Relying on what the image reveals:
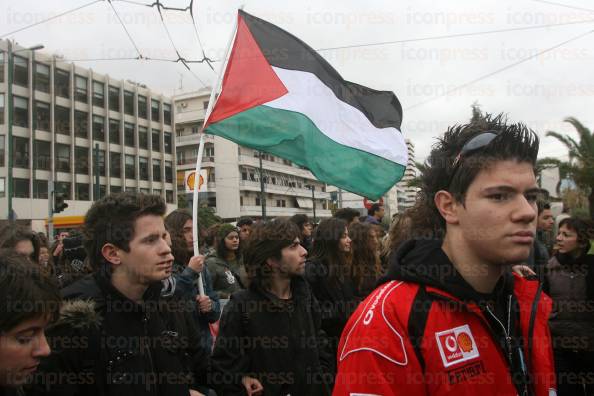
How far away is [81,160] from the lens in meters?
41.8

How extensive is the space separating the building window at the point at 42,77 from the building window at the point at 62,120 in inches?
71.9

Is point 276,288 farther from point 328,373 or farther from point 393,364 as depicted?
point 393,364

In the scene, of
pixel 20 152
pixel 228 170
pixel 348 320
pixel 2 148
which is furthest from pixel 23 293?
pixel 228 170

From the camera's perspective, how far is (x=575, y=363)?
102 inches

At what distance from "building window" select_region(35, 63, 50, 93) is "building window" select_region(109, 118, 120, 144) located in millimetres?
6686

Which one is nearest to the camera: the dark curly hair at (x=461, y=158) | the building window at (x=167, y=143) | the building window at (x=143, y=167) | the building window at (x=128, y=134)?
the dark curly hair at (x=461, y=158)

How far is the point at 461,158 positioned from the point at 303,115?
3.06m

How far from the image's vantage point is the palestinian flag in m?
4.53

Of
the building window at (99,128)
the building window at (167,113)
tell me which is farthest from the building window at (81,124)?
the building window at (167,113)

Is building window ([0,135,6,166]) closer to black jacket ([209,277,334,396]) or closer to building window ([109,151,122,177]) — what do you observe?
building window ([109,151,122,177])

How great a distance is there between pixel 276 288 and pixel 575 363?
1869 millimetres

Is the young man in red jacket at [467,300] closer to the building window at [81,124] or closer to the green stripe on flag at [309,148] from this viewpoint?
the green stripe on flag at [309,148]

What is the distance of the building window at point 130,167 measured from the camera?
152 feet

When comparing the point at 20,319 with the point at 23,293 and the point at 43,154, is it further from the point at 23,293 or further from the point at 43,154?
the point at 43,154
